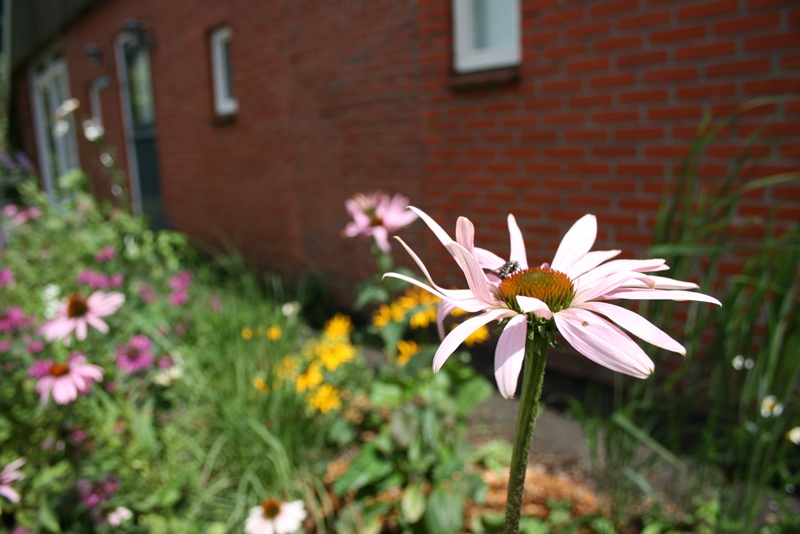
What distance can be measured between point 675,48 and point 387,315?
1930 millimetres

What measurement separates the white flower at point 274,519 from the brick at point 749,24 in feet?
8.27

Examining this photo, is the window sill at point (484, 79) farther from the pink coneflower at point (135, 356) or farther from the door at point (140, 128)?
the door at point (140, 128)

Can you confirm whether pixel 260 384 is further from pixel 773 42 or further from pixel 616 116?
pixel 773 42

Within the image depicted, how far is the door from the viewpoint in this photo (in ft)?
28.2

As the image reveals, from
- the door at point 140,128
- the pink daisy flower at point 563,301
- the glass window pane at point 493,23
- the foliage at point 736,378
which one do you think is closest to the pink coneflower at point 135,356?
the foliage at point 736,378

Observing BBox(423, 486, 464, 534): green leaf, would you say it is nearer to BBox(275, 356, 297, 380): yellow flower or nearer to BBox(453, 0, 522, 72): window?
BBox(275, 356, 297, 380): yellow flower

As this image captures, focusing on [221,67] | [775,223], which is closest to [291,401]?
[775,223]

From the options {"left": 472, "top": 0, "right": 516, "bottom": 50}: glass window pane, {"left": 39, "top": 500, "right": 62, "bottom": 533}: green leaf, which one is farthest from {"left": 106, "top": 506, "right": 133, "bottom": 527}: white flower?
{"left": 472, "top": 0, "right": 516, "bottom": 50}: glass window pane

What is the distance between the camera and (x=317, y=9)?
16.2 feet

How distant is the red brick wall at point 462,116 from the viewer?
2.65 meters

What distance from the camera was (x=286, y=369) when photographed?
2.38m

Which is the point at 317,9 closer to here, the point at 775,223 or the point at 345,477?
the point at 775,223

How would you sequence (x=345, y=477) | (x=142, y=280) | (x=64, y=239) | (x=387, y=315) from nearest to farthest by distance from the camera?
(x=345, y=477), (x=387, y=315), (x=142, y=280), (x=64, y=239)

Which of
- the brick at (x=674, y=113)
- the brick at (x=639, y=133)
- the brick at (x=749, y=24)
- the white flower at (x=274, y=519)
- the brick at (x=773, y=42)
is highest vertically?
the brick at (x=749, y=24)
